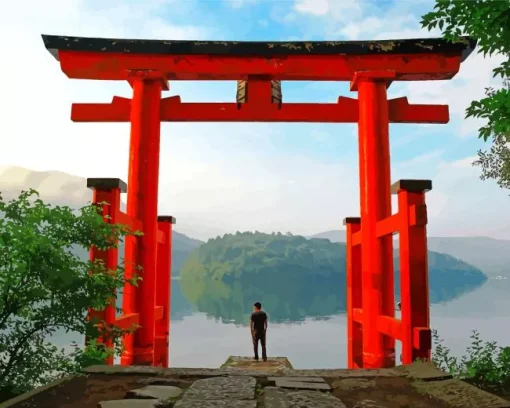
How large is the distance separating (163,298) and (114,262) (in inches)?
118

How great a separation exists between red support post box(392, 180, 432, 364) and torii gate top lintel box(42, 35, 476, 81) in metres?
2.51

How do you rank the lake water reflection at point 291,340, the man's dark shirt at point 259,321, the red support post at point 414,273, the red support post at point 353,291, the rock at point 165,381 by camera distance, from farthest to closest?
the lake water reflection at point 291,340 < the red support post at point 353,291 < the man's dark shirt at point 259,321 < the red support post at point 414,273 < the rock at point 165,381

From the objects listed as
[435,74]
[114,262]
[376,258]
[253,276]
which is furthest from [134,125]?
[253,276]

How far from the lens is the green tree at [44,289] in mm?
3598

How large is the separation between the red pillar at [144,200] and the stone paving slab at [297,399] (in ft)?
10.2

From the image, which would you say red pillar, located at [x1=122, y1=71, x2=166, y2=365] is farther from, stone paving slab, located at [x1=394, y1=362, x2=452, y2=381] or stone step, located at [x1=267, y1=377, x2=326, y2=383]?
stone paving slab, located at [x1=394, y1=362, x2=452, y2=381]

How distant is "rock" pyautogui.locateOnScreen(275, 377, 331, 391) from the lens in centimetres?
360

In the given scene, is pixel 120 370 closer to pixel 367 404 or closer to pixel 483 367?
pixel 367 404

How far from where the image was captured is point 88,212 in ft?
13.7

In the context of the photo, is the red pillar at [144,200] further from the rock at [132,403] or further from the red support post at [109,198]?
the rock at [132,403]

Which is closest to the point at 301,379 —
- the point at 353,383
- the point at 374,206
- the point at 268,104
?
the point at 353,383

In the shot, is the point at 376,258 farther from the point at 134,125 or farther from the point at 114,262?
the point at 134,125

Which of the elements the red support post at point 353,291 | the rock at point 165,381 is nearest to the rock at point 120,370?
the rock at point 165,381

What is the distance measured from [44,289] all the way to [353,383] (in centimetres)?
251
